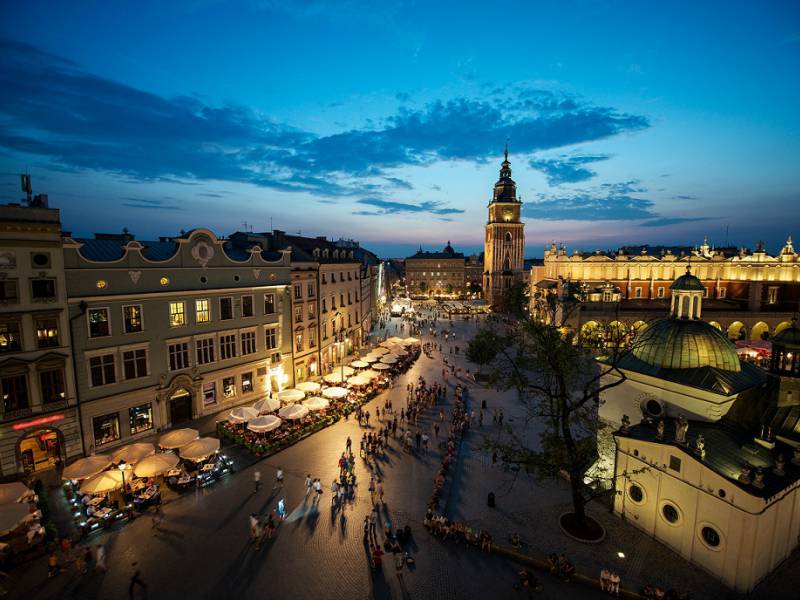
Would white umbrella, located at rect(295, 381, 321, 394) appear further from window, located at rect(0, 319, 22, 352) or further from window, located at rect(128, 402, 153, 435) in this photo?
window, located at rect(0, 319, 22, 352)

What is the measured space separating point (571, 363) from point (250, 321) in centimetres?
2571

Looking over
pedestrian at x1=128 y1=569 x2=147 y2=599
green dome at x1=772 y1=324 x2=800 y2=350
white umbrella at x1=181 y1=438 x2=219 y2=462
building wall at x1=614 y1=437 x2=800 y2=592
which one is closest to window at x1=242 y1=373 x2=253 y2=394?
white umbrella at x1=181 y1=438 x2=219 y2=462

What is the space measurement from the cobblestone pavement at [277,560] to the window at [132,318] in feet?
39.3

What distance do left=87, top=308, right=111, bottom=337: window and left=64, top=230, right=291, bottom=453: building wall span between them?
3.2 inches

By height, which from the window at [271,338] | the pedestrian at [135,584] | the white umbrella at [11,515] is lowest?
the pedestrian at [135,584]

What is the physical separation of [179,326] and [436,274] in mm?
137304

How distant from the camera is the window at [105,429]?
24.6 meters

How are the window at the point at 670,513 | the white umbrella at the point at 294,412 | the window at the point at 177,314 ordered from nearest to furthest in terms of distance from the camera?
the window at the point at 670,513 → the white umbrella at the point at 294,412 → the window at the point at 177,314

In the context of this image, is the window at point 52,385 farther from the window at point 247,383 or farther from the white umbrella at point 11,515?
the window at point 247,383

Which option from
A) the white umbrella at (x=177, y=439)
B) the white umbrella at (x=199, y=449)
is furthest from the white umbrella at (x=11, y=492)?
the white umbrella at (x=199, y=449)

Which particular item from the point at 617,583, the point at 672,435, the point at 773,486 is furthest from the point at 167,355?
the point at 773,486

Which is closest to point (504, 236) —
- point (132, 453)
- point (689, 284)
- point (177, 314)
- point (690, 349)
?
point (689, 284)

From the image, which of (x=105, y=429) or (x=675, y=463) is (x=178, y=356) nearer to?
(x=105, y=429)

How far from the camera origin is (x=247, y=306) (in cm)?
3322
